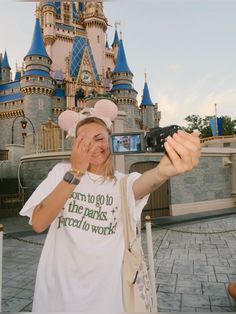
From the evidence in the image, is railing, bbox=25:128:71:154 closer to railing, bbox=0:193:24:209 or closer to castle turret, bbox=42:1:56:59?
railing, bbox=0:193:24:209

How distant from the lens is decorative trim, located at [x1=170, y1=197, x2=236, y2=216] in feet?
38.4

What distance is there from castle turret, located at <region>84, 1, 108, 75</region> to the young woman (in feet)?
149

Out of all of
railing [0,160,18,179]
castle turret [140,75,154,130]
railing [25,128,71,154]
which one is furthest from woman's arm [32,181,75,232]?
castle turret [140,75,154,130]

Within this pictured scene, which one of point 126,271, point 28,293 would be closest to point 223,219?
point 28,293

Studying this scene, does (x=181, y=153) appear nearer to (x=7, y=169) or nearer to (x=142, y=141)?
(x=142, y=141)

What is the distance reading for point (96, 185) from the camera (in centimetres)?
162

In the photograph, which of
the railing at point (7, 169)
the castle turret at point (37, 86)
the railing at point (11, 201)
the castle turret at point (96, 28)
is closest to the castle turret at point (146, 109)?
the castle turret at point (96, 28)

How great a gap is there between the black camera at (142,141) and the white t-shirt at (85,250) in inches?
7.9

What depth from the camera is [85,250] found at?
4.84 feet

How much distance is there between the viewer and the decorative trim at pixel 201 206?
1170 centimetres

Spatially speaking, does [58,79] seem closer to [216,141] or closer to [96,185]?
[216,141]

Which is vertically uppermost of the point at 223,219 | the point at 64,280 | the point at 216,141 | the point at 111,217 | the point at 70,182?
the point at 216,141

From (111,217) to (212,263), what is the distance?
482 cm

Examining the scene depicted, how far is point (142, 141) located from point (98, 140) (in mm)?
287
